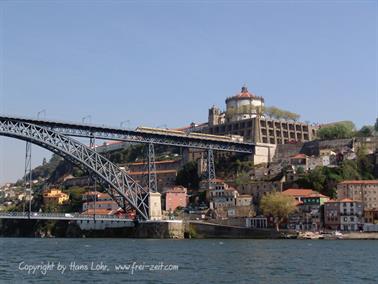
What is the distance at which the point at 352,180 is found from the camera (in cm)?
7719

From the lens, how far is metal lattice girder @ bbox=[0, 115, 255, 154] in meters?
64.9

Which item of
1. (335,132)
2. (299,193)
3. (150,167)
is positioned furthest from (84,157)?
(335,132)

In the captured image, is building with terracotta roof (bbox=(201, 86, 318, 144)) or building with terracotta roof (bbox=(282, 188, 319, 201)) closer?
building with terracotta roof (bbox=(282, 188, 319, 201))

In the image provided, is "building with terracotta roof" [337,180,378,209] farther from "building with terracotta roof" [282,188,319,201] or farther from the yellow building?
the yellow building

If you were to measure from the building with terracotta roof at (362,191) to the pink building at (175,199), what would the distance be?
19.4 meters

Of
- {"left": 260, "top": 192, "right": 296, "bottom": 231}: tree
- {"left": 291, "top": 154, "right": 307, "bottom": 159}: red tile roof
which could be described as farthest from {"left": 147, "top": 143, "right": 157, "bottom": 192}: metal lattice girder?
{"left": 291, "top": 154, "right": 307, "bottom": 159}: red tile roof

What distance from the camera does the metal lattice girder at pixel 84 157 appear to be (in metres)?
61.0

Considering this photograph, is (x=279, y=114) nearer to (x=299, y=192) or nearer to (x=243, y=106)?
(x=243, y=106)

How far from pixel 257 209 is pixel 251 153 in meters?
13.7

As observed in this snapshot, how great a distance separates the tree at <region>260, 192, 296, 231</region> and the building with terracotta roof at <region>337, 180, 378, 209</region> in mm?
6103

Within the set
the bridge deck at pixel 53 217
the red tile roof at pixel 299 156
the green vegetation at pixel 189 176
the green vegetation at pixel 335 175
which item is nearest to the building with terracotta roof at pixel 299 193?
the green vegetation at pixel 335 175

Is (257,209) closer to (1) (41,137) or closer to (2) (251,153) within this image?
(2) (251,153)

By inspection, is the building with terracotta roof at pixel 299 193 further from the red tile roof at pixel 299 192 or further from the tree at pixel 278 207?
the tree at pixel 278 207

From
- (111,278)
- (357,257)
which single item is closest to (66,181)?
(357,257)
